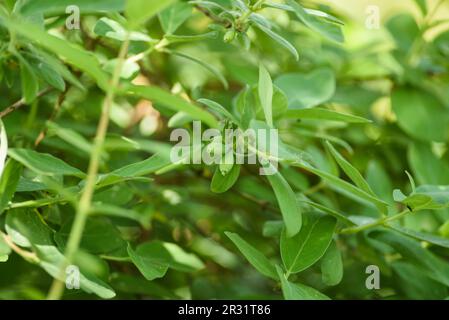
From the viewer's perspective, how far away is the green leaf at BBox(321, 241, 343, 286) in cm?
61

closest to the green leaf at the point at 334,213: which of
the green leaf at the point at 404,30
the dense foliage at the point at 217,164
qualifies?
the dense foliage at the point at 217,164

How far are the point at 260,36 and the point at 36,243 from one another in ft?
1.80

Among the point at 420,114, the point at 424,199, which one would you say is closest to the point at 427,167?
the point at 420,114

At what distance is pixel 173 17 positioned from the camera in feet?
2.21

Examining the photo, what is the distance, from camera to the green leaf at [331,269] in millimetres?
608

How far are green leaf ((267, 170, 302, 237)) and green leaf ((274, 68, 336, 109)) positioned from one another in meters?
0.20

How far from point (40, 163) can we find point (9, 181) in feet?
0.12

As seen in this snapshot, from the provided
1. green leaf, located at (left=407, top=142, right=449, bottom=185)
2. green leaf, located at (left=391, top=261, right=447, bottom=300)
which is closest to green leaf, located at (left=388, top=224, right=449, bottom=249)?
green leaf, located at (left=391, top=261, right=447, bottom=300)

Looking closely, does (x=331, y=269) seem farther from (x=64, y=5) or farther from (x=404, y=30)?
(x=404, y=30)

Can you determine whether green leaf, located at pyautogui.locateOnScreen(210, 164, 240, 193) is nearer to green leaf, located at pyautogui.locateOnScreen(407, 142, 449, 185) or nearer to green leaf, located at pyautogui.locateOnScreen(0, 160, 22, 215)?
green leaf, located at pyautogui.locateOnScreen(0, 160, 22, 215)

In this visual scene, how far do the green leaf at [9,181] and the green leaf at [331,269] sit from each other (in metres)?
0.28

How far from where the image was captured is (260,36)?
1.00 metres
